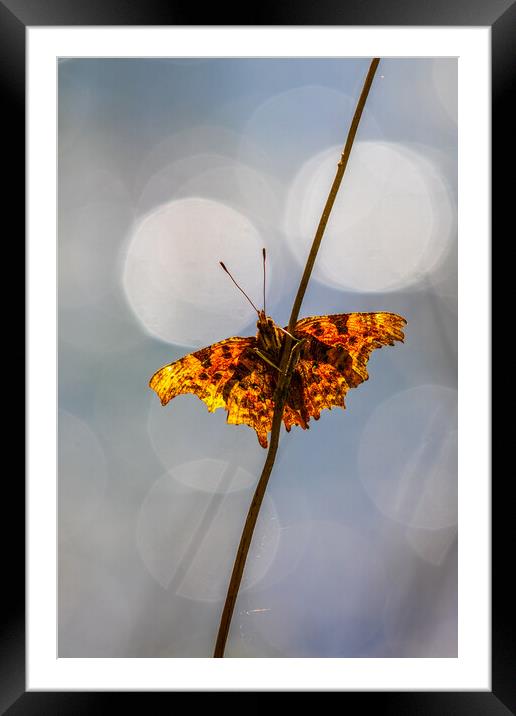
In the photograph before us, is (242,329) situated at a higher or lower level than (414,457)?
higher

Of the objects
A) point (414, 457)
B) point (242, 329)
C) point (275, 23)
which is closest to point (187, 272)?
point (242, 329)

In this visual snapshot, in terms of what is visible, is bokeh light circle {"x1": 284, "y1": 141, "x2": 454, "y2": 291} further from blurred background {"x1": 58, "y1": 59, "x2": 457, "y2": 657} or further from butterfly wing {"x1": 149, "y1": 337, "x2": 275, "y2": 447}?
butterfly wing {"x1": 149, "y1": 337, "x2": 275, "y2": 447}

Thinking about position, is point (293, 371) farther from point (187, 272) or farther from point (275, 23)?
point (275, 23)

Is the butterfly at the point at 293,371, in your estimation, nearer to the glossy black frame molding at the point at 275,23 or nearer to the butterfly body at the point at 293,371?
the butterfly body at the point at 293,371

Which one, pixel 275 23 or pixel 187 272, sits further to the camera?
pixel 187 272

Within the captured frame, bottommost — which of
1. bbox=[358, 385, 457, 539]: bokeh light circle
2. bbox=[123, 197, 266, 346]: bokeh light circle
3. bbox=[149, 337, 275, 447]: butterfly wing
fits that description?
bbox=[358, 385, 457, 539]: bokeh light circle

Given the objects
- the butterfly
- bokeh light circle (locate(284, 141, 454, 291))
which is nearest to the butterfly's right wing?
the butterfly

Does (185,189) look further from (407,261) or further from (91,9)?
(407,261)
